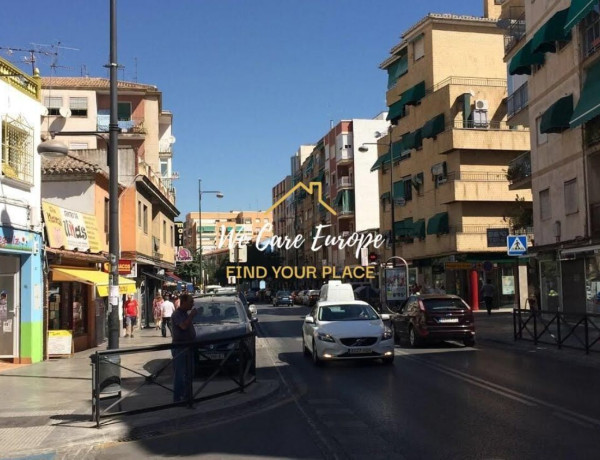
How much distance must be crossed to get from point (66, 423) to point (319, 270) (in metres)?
73.3

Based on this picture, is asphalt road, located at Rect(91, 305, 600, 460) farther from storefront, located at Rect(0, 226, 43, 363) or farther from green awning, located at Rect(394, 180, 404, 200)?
green awning, located at Rect(394, 180, 404, 200)

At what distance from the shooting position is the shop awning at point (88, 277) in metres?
19.1

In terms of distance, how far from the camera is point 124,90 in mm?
46312

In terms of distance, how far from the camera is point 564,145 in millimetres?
26484

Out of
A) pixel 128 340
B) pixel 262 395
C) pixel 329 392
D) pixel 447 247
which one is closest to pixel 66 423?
pixel 262 395

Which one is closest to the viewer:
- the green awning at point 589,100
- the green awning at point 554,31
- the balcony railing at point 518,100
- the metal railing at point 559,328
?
the metal railing at point 559,328

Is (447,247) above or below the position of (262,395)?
above

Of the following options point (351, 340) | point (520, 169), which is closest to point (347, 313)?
point (351, 340)

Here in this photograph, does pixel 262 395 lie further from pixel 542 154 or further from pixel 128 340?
pixel 542 154

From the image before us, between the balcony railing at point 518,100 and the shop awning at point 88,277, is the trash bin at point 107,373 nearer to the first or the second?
the shop awning at point 88,277

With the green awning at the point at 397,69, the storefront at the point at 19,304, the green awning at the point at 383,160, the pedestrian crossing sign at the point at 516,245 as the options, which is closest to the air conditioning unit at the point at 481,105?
the green awning at the point at 397,69

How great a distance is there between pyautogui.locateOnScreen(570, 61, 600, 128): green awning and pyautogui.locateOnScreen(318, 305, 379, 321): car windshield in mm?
10451

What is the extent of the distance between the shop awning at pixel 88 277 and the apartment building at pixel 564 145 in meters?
15.6

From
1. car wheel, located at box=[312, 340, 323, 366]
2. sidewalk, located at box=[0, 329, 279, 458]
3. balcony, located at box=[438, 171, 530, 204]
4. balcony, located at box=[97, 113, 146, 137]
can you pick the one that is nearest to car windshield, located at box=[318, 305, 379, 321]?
car wheel, located at box=[312, 340, 323, 366]
